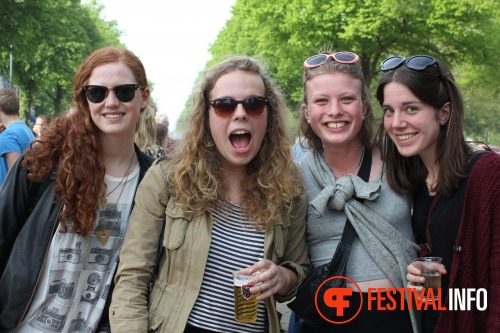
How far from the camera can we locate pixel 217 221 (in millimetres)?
2654

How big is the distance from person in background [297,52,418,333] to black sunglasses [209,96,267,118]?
0.43 metres

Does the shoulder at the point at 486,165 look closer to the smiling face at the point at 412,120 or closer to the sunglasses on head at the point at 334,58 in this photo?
the smiling face at the point at 412,120

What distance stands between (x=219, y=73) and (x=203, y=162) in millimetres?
476

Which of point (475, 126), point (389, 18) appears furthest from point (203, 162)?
point (475, 126)

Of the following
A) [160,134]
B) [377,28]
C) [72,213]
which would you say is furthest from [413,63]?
[377,28]

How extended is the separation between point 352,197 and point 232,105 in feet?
2.72

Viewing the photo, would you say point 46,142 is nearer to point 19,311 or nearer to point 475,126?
point 19,311

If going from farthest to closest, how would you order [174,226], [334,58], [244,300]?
[334,58], [174,226], [244,300]

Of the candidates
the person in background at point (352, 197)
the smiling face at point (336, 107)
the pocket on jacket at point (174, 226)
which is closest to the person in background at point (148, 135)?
the person in background at point (352, 197)

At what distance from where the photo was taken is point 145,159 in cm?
321

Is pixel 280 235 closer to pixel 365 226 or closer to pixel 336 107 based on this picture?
pixel 365 226

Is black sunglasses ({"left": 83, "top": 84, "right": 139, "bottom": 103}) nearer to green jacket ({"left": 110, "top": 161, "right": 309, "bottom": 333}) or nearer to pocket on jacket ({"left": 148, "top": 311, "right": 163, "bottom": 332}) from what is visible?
green jacket ({"left": 110, "top": 161, "right": 309, "bottom": 333})

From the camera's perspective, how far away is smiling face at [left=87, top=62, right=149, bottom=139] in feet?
9.55

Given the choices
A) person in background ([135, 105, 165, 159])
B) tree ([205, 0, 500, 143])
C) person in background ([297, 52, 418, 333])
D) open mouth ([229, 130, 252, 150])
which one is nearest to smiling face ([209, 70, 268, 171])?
open mouth ([229, 130, 252, 150])
